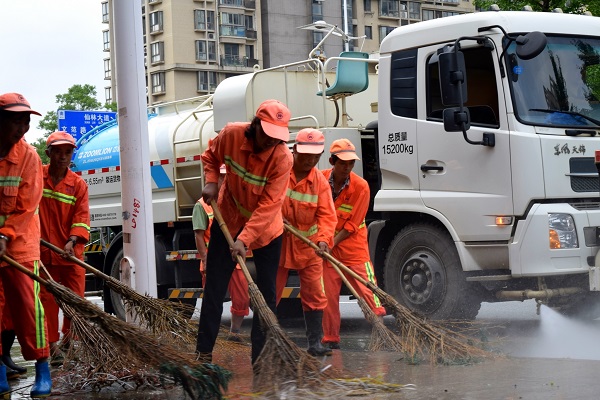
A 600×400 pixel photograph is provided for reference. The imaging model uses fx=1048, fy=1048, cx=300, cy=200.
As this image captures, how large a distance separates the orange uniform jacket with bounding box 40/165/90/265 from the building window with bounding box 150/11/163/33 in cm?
6355

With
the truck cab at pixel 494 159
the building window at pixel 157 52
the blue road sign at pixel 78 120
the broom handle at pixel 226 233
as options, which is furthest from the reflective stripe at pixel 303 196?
the building window at pixel 157 52

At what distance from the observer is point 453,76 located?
851 cm

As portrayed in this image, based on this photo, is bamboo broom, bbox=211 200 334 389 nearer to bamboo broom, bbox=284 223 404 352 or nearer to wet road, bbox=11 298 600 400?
wet road, bbox=11 298 600 400

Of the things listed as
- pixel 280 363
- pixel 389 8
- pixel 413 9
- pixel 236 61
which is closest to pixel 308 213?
pixel 280 363

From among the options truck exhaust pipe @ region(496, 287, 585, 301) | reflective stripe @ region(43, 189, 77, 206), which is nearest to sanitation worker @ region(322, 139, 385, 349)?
truck exhaust pipe @ region(496, 287, 585, 301)

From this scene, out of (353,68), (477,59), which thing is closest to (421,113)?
(477,59)

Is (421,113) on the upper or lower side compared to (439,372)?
upper

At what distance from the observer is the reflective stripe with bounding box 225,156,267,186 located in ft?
22.6

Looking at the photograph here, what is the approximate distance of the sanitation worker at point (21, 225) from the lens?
6.34m

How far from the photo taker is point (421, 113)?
946 cm

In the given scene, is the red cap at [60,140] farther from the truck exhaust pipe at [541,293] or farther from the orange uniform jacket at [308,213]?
the truck exhaust pipe at [541,293]

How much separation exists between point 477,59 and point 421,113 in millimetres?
753

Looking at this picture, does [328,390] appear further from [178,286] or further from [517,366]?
[178,286]

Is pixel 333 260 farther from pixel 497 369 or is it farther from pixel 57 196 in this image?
pixel 57 196
